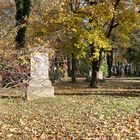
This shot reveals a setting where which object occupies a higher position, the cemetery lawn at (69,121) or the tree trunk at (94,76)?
the tree trunk at (94,76)

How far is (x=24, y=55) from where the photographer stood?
28.5 ft

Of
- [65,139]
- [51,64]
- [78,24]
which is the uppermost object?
[78,24]

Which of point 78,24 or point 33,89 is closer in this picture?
point 33,89

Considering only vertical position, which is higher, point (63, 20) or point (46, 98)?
point (63, 20)

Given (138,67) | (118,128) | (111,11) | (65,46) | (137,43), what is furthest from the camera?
(138,67)

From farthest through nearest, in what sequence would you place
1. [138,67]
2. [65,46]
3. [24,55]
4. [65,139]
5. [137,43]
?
[138,67]
[137,43]
[65,46]
[65,139]
[24,55]

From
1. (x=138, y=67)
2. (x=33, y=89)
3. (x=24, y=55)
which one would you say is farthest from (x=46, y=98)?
(x=138, y=67)

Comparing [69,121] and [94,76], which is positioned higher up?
[94,76]

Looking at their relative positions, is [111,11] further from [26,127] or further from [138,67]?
[138,67]

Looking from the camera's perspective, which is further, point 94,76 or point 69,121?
point 94,76

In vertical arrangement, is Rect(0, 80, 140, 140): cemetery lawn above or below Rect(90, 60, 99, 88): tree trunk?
below

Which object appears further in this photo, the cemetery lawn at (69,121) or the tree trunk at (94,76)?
the tree trunk at (94,76)

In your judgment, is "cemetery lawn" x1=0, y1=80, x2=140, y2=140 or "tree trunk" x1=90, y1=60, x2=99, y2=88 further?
"tree trunk" x1=90, y1=60, x2=99, y2=88

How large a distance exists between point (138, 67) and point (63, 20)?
178ft
